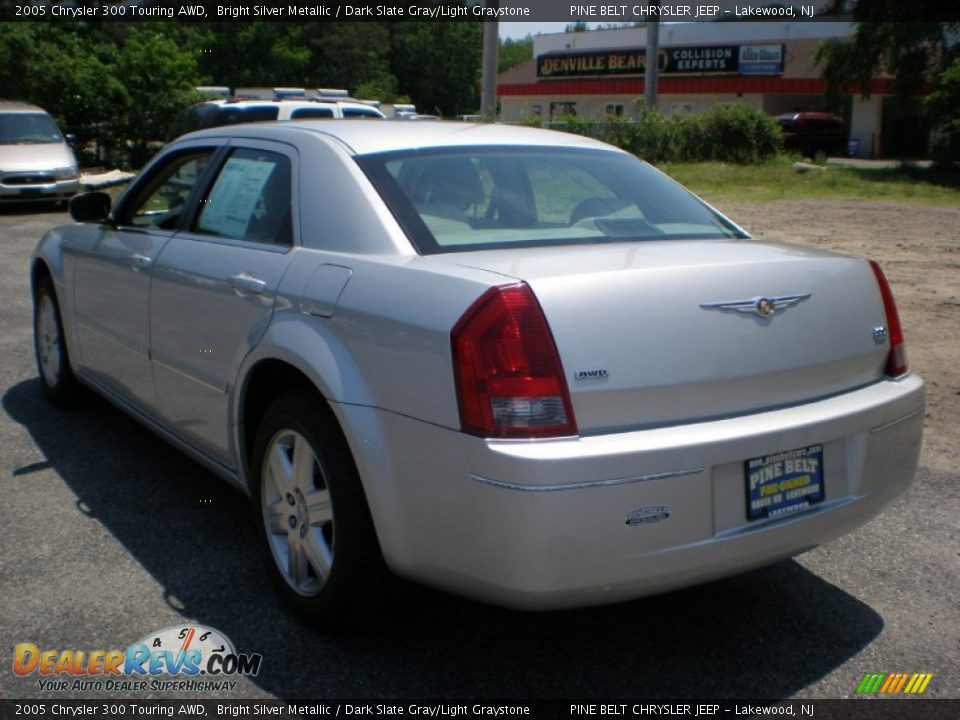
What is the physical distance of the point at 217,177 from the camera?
14.7 ft

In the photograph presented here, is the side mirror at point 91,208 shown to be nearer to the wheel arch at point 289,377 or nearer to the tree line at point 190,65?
the wheel arch at point 289,377

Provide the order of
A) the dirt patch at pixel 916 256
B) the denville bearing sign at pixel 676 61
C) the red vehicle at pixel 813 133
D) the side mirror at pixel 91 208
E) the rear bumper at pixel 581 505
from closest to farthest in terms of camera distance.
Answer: the rear bumper at pixel 581 505, the side mirror at pixel 91 208, the dirt patch at pixel 916 256, the red vehicle at pixel 813 133, the denville bearing sign at pixel 676 61

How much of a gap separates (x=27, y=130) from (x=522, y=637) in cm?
1858

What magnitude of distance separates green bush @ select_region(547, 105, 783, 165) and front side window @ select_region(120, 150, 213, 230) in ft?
83.4

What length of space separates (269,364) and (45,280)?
3.10m

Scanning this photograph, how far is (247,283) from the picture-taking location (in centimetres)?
382

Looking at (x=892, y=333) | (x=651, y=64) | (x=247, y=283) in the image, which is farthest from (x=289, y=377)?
(x=651, y=64)

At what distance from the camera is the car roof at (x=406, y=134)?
3.99 meters

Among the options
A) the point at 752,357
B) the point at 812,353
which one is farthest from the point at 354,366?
the point at 812,353

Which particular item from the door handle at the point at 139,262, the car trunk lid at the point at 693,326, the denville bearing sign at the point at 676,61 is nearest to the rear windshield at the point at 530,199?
the car trunk lid at the point at 693,326

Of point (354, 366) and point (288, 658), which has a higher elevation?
point (354, 366)

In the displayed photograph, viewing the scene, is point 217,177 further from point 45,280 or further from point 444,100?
point 444,100

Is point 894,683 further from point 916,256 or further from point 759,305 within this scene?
point 916,256

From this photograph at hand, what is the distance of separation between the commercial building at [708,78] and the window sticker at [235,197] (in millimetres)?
40167
